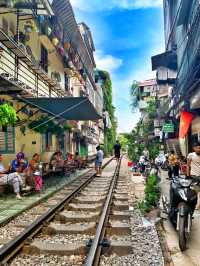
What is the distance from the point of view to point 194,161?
715 centimetres

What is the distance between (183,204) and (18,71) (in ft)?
34.6

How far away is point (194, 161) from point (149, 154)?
11.1 m

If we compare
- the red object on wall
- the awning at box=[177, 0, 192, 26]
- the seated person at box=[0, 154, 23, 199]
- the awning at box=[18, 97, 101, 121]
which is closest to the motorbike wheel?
the seated person at box=[0, 154, 23, 199]

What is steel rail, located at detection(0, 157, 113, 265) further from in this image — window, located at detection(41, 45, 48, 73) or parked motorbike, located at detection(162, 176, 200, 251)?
window, located at detection(41, 45, 48, 73)

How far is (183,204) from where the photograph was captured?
5.87 m

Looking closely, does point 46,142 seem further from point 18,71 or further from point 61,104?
point 61,104

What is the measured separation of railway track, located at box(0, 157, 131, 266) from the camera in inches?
203

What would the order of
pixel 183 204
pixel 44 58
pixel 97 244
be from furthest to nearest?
pixel 44 58 < pixel 183 204 < pixel 97 244

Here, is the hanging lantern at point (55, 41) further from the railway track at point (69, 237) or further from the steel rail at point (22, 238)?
the steel rail at point (22, 238)

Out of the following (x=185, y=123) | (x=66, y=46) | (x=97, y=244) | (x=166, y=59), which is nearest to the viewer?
(x=97, y=244)

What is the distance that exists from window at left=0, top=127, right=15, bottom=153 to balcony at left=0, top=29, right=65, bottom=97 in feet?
5.75

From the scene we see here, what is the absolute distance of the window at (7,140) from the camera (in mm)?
13957

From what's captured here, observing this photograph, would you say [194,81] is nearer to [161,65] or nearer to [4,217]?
[4,217]

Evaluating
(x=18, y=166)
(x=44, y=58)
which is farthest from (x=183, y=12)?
(x=18, y=166)
